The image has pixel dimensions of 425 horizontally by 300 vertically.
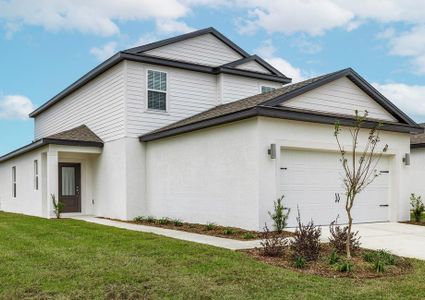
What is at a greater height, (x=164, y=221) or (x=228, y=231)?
(x=228, y=231)

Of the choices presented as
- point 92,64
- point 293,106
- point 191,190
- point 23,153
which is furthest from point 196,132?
point 23,153

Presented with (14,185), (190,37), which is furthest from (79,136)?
(14,185)

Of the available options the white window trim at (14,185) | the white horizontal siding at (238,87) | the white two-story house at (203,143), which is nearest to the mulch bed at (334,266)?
the white two-story house at (203,143)

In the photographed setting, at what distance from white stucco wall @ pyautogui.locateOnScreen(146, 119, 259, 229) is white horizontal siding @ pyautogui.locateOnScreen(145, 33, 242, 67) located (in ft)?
12.3

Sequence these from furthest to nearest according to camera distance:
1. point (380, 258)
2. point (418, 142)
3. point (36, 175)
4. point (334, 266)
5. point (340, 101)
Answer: point (418, 142) < point (36, 175) < point (340, 101) < point (380, 258) < point (334, 266)

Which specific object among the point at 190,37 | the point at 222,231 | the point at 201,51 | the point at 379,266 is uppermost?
the point at 190,37

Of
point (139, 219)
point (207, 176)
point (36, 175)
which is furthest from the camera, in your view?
point (36, 175)

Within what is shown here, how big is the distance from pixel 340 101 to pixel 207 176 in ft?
15.5

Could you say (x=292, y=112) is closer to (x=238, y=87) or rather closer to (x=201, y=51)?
(x=238, y=87)

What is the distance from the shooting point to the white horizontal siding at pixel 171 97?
53.3ft

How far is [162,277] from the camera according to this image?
21.7 feet

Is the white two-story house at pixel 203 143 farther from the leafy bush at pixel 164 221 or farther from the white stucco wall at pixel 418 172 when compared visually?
the white stucco wall at pixel 418 172

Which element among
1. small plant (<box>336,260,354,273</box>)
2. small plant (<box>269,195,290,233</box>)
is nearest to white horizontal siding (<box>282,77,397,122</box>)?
small plant (<box>269,195,290,233</box>)

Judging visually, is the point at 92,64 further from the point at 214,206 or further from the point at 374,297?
the point at 374,297
